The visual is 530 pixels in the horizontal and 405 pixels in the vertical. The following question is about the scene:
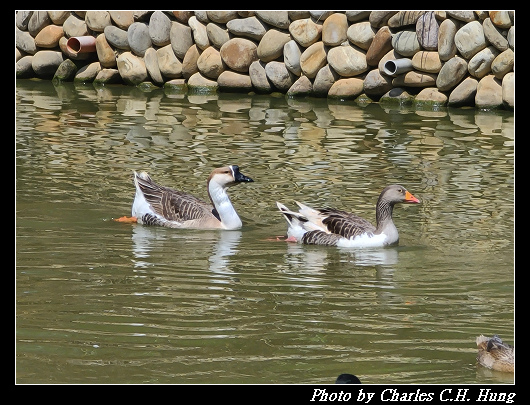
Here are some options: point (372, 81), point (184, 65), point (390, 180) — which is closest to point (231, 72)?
point (184, 65)

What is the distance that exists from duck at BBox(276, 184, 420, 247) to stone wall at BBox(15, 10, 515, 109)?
8662 mm

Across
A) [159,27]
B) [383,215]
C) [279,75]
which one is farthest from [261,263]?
[159,27]

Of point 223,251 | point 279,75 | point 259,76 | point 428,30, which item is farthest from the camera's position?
→ point 259,76

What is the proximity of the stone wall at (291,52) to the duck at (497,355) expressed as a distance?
12.0 meters

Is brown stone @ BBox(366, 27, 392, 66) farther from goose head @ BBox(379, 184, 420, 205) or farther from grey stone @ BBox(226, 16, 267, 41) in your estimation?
goose head @ BBox(379, 184, 420, 205)

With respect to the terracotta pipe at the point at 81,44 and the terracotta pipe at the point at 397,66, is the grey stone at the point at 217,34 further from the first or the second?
the terracotta pipe at the point at 397,66

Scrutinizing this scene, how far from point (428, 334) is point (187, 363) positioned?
180 cm

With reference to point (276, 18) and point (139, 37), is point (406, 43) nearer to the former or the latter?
point (276, 18)

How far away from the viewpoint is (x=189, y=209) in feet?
35.4

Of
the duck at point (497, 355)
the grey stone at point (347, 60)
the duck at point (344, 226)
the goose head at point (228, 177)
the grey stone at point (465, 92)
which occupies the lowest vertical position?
the duck at point (497, 355)

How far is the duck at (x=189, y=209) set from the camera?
10.7 m

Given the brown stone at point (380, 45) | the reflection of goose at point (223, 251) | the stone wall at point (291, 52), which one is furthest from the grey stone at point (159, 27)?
the reflection of goose at point (223, 251)

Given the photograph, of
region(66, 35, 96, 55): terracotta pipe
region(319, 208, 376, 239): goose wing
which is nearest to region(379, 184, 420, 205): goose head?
region(319, 208, 376, 239): goose wing

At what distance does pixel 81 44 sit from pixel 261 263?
46.6 ft
